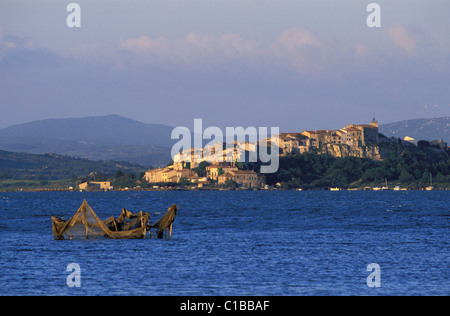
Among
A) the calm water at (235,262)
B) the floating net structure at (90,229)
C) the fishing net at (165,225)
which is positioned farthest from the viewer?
the fishing net at (165,225)

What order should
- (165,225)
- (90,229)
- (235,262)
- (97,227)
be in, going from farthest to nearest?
(165,225)
(97,227)
(90,229)
(235,262)

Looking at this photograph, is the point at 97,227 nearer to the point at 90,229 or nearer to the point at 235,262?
the point at 90,229

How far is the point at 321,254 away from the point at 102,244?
637 inches

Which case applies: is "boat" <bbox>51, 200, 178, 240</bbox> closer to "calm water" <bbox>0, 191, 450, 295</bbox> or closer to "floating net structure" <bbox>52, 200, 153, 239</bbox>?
"floating net structure" <bbox>52, 200, 153, 239</bbox>

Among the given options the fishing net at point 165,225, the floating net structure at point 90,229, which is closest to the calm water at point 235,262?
the fishing net at point 165,225

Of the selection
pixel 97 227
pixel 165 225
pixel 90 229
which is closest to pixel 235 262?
pixel 165 225

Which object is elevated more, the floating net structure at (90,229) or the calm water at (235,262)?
the floating net structure at (90,229)

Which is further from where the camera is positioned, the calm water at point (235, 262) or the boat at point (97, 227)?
the boat at point (97, 227)

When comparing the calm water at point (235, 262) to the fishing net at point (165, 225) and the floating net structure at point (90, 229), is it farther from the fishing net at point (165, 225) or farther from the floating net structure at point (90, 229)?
the floating net structure at point (90, 229)
